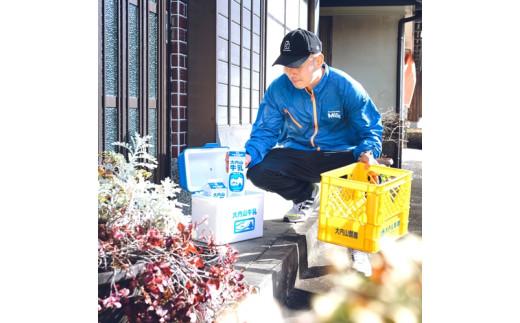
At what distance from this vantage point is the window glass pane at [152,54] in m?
2.99

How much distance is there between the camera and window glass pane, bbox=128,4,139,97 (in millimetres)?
2709

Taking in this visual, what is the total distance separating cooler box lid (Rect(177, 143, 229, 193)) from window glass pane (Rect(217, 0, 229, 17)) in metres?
1.09

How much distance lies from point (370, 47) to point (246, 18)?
4067 millimetres

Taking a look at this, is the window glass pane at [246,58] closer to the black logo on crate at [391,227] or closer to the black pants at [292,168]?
the black pants at [292,168]

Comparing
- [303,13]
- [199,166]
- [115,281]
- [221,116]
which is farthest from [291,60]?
[303,13]

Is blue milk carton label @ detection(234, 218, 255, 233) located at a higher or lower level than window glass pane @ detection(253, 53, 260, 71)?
lower

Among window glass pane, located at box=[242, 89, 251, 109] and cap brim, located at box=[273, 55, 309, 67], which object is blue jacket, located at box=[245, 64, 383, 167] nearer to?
cap brim, located at box=[273, 55, 309, 67]

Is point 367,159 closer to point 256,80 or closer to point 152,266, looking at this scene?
point 152,266

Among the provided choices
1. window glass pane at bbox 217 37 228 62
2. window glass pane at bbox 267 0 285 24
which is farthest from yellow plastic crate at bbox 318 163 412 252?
window glass pane at bbox 267 0 285 24

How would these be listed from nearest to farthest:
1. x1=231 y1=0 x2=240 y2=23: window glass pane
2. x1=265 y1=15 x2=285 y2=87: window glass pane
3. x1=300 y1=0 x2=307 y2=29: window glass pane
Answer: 1. x1=231 y1=0 x2=240 y2=23: window glass pane
2. x1=265 y1=15 x2=285 y2=87: window glass pane
3. x1=300 y1=0 x2=307 y2=29: window glass pane

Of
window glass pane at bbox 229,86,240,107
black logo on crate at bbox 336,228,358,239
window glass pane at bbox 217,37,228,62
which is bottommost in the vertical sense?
black logo on crate at bbox 336,228,358,239
